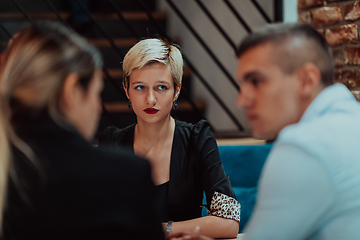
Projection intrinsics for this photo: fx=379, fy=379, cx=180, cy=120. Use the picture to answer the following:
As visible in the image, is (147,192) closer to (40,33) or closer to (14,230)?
(14,230)

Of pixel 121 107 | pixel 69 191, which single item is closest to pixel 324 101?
pixel 69 191

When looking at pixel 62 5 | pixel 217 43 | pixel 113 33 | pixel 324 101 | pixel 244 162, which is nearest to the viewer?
pixel 324 101

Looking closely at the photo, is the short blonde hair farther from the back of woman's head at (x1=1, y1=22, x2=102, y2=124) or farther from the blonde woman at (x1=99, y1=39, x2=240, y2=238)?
the back of woman's head at (x1=1, y1=22, x2=102, y2=124)

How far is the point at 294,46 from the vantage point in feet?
2.66

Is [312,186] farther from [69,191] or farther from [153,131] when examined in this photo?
[153,131]

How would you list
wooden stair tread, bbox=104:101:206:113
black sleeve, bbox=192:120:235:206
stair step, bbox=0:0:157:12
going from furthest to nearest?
stair step, bbox=0:0:157:12
wooden stair tread, bbox=104:101:206:113
black sleeve, bbox=192:120:235:206

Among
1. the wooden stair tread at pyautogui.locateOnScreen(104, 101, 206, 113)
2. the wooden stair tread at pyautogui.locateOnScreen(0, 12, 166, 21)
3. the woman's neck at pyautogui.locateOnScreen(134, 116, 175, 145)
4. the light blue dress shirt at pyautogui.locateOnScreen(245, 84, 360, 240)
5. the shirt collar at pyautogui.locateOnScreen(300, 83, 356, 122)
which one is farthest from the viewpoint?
the wooden stair tread at pyautogui.locateOnScreen(0, 12, 166, 21)

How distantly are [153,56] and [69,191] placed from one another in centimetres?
91

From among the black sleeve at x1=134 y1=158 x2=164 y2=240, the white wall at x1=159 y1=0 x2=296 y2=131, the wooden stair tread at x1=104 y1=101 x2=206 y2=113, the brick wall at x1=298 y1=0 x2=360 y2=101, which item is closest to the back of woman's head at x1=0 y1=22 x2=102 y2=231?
the black sleeve at x1=134 y1=158 x2=164 y2=240

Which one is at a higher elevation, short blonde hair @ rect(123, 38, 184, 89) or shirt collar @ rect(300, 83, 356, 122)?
short blonde hair @ rect(123, 38, 184, 89)

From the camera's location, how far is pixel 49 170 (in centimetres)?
67

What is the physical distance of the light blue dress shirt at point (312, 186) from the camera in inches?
26.0

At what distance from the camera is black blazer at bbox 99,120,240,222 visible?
1.48 metres

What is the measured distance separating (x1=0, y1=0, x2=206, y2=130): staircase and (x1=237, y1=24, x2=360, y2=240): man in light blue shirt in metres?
2.30
